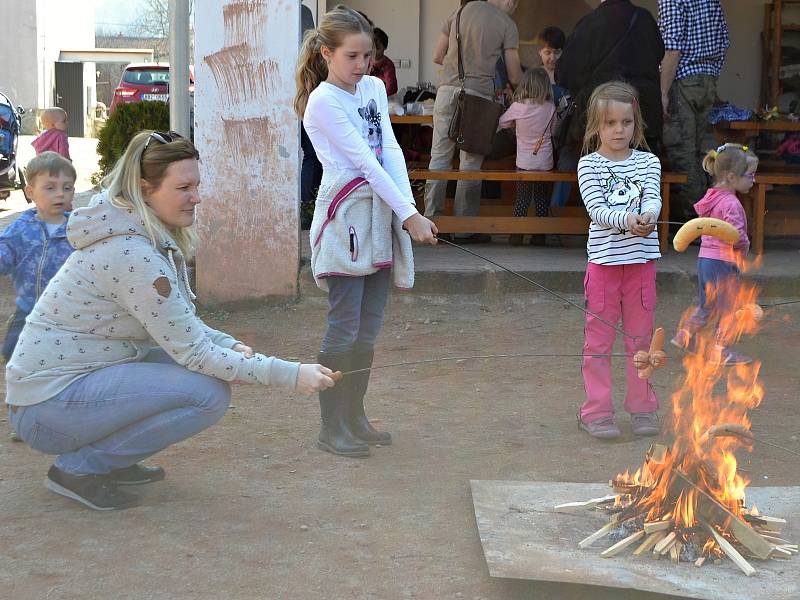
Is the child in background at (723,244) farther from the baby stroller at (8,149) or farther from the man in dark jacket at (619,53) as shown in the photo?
the baby stroller at (8,149)

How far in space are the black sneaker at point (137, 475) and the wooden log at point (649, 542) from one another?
1.99 metres

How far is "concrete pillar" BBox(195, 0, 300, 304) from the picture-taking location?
7566 mm

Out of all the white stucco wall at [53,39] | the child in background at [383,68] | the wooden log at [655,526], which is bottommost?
the wooden log at [655,526]

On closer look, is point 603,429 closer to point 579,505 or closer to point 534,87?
point 579,505

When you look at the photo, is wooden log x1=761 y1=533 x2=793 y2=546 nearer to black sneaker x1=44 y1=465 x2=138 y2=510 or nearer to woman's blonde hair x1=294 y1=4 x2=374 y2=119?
black sneaker x1=44 y1=465 x2=138 y2=510

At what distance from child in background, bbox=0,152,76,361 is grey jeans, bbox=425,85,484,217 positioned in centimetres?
450

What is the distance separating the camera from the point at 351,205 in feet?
15.5

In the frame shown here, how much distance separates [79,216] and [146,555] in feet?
4.05

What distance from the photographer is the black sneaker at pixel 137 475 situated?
4.36 m

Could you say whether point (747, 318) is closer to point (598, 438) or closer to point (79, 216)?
point (598, 438)

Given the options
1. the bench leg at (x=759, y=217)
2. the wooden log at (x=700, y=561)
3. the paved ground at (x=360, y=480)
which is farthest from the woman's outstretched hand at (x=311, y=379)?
the bench leg at (x=759, y=217)

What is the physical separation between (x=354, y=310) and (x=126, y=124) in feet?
25.2

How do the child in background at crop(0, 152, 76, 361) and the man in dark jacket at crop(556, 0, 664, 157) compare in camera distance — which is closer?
the child in background at crop(0, 152, 76, 361)

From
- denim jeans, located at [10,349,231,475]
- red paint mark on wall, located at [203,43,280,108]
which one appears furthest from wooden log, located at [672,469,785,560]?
red paint mark on wall, located at [203,43,280,108]
